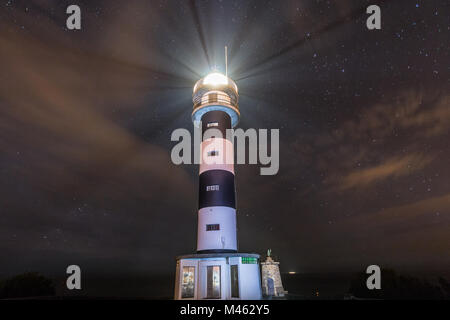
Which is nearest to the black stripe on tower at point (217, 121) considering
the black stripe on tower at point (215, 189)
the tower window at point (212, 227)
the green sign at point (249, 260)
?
the black stripe on tower at point (215, 189)

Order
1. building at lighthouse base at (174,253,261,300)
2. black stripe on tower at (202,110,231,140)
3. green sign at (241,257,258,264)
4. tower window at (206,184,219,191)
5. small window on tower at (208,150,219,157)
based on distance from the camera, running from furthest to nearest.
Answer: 1. black stripe on tower at (202,110,231,140)
2. small window on tower at (208,150,219,157)
3. tower window at (206,184,219,191)
4. green sign at (241,257,258,264)
5. building at lighthouse base at (174,253,261,300)

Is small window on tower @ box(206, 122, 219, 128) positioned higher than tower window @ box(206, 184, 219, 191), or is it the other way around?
small window on tower @ box(206, 122, 219, 128)

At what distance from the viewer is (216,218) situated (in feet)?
66.4

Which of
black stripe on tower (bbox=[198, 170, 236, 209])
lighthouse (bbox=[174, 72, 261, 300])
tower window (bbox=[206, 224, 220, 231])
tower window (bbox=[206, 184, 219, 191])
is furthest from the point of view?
tower window (bbox=[206, 184, 219, 191])

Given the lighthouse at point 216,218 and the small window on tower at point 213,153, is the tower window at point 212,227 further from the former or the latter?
the small window on tower at point 213,153

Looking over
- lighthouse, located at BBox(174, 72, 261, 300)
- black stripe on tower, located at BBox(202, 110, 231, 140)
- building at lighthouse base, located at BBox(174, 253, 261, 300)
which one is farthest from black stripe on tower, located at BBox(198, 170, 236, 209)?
building at lighthouse base, located at BBox(174, 253, 261, 300)

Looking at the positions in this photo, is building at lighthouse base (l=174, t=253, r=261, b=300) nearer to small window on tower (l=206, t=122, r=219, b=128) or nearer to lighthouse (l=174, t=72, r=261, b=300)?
lighthouse (l=174, t=72, r=261, b=300)

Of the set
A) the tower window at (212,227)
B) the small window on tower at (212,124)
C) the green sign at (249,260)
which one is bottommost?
Answer: the green sign at (249,260)

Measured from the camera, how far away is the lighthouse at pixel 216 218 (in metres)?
18.0

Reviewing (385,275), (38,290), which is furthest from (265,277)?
(385,275)

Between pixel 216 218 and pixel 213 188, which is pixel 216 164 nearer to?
pixel 213 188

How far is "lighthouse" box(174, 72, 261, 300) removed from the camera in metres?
18.0
